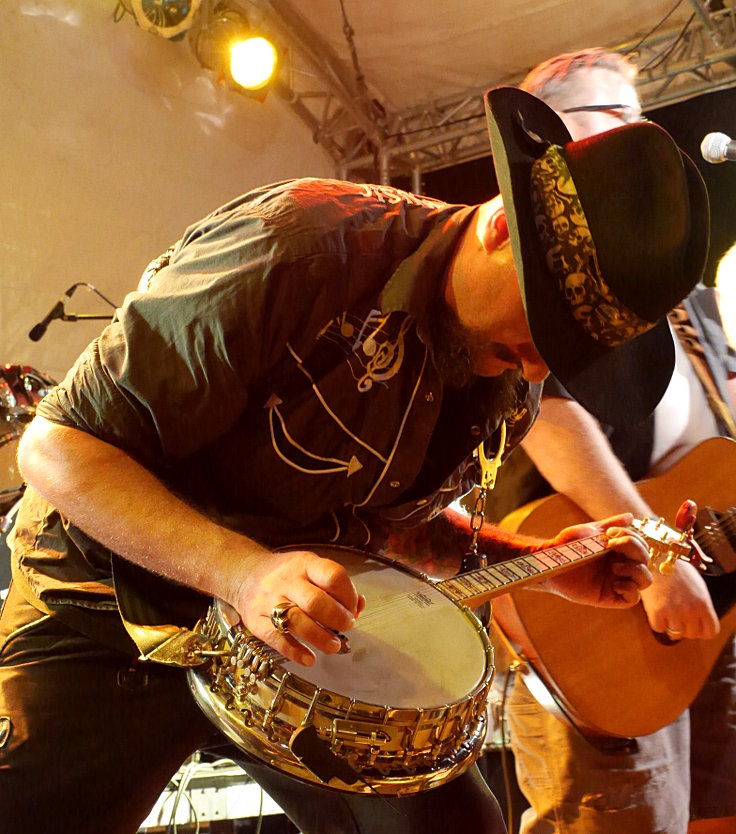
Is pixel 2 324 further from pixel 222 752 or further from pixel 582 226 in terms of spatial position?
pixel 582 226

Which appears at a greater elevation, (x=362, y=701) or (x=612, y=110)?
(x=612, y=110)

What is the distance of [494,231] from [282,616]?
0.80m

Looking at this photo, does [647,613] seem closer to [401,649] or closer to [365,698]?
[401,649]

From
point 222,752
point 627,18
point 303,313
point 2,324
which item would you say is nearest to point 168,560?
point 303,313

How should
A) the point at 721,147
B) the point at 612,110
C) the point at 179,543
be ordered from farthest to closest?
1. the point at 612,110
2. the point at 721,147
3. the point at 179,543

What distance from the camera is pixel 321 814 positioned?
153 centimetres

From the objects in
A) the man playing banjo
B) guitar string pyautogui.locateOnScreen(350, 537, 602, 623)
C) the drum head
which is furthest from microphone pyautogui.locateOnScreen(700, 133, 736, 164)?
the drum head

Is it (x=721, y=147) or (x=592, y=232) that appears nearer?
(x=592, y=232)

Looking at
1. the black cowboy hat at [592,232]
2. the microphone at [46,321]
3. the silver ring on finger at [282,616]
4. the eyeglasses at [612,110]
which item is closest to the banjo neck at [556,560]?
the black cowboy hat at [592,232]

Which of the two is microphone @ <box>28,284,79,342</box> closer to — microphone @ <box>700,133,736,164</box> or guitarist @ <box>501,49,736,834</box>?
guitarist @ <box>501,49,736,834</box>

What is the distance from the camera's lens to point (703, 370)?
2834mm

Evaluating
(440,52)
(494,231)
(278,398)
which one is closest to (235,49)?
(440,52)

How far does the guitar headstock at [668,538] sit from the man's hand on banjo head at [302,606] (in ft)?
3.52

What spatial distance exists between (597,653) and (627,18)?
15.0 feet
